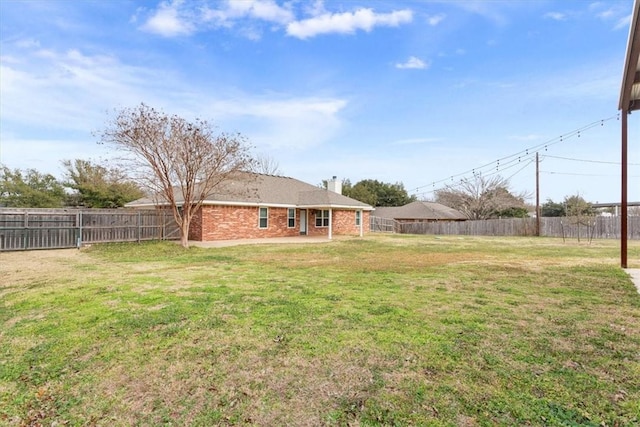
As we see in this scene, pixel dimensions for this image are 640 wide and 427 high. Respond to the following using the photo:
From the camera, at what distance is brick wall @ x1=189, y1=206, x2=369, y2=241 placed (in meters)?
18.0

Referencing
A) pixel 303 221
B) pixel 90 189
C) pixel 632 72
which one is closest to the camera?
pixel 632 72

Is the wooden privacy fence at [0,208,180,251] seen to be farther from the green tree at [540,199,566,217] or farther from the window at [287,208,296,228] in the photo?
the green tree at [540,199,566,217]

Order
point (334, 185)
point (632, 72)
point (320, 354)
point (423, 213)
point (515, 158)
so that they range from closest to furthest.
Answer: point (320, 354), point (632, 72), point (334, 185), point (515, 158), point (423, 213)

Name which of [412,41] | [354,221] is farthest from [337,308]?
[354,221]

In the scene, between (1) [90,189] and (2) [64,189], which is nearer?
(1) [90,189]

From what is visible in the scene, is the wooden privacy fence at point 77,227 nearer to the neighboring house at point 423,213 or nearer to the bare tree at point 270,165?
the bare tree at point 270,165

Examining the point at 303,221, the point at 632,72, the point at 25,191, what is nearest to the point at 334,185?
the point at 303,221

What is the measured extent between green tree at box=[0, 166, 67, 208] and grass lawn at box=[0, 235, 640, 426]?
24.3m

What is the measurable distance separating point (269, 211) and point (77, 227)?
379 inches

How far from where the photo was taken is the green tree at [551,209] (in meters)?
38.0

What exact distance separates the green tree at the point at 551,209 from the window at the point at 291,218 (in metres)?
32.0

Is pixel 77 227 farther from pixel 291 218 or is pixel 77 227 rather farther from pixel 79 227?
pixel 291 218

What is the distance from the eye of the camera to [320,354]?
10.8ft

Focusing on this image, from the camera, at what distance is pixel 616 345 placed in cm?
344
